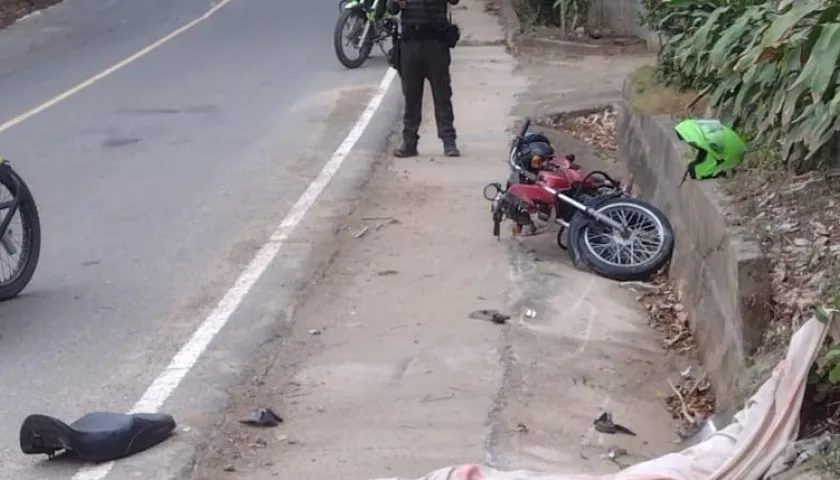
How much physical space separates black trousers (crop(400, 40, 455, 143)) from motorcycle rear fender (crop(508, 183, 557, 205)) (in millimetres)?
3550

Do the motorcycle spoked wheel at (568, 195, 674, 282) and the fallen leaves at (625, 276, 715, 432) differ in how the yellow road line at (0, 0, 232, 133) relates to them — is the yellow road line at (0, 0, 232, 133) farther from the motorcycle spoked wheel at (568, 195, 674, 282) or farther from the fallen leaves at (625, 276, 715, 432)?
the fallen leaves at (625, 276, 715, 432)

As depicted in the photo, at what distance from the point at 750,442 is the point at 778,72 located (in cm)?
360

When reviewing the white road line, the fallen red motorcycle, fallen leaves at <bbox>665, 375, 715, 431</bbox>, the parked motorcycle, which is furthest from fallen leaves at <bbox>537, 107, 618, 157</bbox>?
fallen leaves at <bbox>665, 375, 715, 431</bbox>

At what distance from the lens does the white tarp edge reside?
15.2 feet

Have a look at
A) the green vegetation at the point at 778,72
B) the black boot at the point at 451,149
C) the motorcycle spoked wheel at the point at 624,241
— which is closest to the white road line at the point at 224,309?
the black boot at the point at 451,149

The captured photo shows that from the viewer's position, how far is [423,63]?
1207cm

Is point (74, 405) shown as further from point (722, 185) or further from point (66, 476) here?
point (722, 185)

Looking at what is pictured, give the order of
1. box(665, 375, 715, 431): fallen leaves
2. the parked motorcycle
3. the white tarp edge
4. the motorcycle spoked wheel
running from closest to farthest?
the white tarp edge < box(665, 375, 715, 431): fallen leaves < the parked motorcycle < the motorcycle spoked wheel

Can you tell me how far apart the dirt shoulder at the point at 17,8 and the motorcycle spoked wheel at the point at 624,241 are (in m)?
18.2

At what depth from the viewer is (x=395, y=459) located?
18.3ft


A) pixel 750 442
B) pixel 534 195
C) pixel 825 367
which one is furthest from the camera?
pixel 534 195

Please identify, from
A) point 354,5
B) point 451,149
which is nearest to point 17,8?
point 354,5

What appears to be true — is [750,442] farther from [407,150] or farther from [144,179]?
[407,150]

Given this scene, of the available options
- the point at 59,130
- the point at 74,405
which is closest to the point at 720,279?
the point at 74,405
